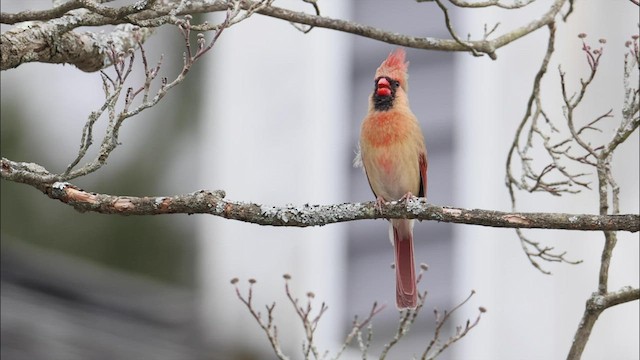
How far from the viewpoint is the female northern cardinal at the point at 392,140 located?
601 cm

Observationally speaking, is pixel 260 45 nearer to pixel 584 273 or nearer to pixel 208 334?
pixel 208 334

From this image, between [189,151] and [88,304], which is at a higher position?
[189,151]

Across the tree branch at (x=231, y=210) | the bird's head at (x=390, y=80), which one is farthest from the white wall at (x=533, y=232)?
the tree branch at (x=231, y=210)

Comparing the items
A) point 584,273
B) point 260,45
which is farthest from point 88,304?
point 584,273

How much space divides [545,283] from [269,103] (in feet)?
10.6

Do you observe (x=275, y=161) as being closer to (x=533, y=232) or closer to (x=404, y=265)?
(x=533, y=232)

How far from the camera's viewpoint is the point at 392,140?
19.8 feet

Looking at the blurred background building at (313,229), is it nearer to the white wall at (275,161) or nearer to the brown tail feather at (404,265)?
the white wall at (275,161)

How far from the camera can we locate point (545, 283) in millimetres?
8547

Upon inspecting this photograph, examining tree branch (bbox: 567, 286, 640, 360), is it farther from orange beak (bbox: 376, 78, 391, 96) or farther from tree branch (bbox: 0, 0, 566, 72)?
orange beak (bbox: 376, 78, 391, 96)

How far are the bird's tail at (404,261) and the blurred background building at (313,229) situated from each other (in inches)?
83.6

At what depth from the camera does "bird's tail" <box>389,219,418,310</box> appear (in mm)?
5883

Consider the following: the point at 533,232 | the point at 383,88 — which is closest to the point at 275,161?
the point at 533,232

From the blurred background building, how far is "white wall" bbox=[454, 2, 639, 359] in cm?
1
